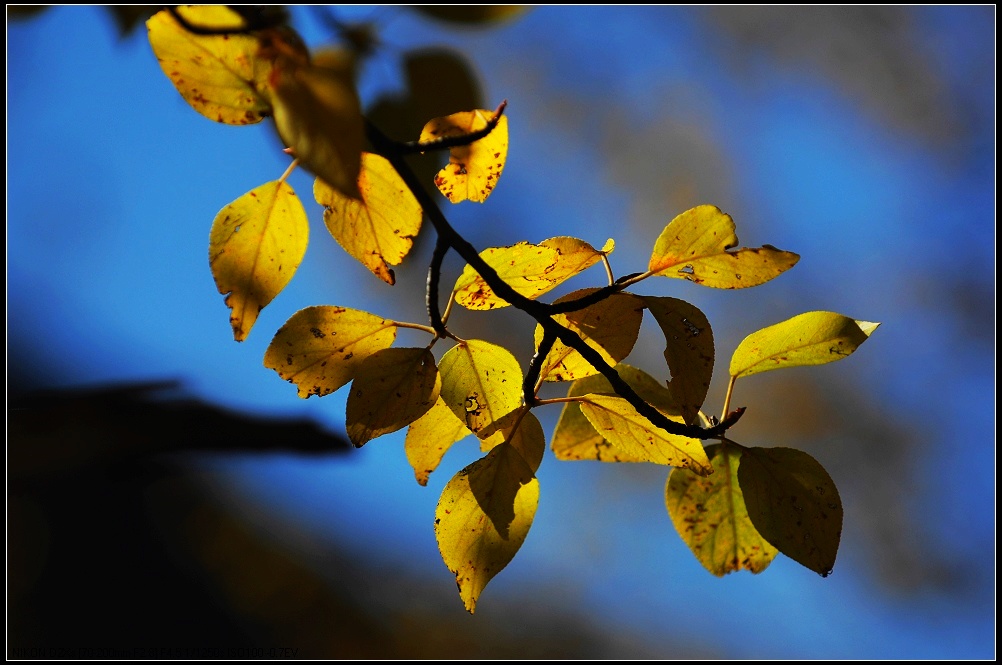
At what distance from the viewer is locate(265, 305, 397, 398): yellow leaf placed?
22 centimetres

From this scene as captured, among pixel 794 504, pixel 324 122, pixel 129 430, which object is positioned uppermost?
pixel 324 122

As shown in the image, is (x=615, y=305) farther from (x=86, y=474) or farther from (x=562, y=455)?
(x=86, y=474)

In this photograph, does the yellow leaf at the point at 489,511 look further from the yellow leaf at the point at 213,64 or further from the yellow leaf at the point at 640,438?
the yellow leaf at the point at 213,64

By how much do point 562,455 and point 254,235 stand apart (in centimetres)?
15

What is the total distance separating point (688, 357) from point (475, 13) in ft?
0.41

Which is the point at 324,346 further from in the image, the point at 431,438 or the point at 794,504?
the point at 794,504

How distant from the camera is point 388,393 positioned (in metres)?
0.21

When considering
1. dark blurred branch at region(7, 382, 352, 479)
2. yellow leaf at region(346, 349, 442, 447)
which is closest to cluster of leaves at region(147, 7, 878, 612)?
yellow leaf at region(346, 349, 442, 447)

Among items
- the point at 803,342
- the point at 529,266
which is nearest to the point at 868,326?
the point at 803,342

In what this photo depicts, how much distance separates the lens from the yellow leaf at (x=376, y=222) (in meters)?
0.21

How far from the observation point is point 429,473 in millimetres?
245

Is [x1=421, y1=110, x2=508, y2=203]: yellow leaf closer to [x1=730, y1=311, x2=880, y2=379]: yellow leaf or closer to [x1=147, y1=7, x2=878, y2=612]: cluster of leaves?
[x1=147, y1=7, x2=878, y2=612]: cluster of leaves

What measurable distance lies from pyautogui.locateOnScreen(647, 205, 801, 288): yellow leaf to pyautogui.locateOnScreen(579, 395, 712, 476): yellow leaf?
50 millimetres

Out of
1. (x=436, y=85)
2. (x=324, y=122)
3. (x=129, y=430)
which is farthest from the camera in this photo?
(x=129, y=430)
